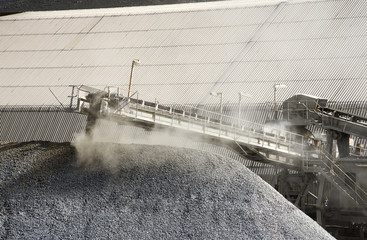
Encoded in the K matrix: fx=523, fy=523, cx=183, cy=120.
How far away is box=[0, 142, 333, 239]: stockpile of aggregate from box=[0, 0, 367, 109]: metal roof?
48.8 feet

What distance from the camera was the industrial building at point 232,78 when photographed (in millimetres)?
24188

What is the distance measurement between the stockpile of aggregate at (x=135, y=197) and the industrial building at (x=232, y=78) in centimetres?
229

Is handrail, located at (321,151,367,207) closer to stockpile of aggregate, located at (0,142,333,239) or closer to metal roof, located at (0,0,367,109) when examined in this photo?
stockpile of aggregate, located at (0,142,333,239)

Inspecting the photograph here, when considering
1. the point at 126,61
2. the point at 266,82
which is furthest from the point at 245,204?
the point at 126,61

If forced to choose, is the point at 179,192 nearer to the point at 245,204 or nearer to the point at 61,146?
the point at 245,204

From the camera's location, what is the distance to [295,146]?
82.7 feet

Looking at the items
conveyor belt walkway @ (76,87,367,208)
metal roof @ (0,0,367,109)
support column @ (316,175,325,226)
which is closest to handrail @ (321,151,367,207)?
conveyor belt walkway @ (76,87,367,208)

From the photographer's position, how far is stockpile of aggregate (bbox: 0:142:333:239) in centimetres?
1700

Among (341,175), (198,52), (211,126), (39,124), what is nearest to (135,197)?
(211,126)

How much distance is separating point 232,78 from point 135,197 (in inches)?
769

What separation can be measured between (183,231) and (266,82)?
20438mm

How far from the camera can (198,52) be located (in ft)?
130

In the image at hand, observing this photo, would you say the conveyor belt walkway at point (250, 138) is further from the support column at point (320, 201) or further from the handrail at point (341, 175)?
the support column at point (320, 201)

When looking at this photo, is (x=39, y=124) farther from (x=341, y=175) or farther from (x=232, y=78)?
(x=341, y=175)
